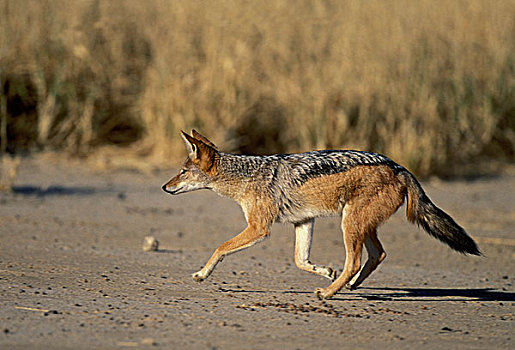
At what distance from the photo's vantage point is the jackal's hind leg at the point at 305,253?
6004mm

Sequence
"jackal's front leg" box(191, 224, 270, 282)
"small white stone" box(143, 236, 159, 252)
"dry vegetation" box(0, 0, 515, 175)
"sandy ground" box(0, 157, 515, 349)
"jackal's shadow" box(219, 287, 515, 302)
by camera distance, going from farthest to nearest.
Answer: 1. "dry vegetation" box(0, 0, 515, 175)
2. "small white stone" box(143, 236, 159, 252)
3. "jackal's shadow" box(219, 287, 515, 302)
4. "jackal's front leg" box(191, 224, 270, 282)
5. "sandy ground" box(0, 157, 515, 349)

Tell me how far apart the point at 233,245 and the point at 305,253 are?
24.3 inches

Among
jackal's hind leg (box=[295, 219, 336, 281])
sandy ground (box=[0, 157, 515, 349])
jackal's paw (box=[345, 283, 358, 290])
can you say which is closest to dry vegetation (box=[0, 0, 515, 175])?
sandy ground (box=[0, 157, 515, 349])

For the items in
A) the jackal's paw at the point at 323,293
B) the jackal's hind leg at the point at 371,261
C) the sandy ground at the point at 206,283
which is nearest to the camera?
the sandy ground at the point at 206,283

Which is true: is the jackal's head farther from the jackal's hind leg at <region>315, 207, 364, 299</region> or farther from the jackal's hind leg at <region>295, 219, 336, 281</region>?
the jackal's hind leg at <region>315, 207, 364, 299</region>

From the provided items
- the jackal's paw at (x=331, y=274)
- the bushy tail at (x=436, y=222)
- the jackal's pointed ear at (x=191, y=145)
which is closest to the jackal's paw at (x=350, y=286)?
the jackal's paw at (x=331, y=274)

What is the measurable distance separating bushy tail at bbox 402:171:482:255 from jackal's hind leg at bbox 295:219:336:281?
741 mm

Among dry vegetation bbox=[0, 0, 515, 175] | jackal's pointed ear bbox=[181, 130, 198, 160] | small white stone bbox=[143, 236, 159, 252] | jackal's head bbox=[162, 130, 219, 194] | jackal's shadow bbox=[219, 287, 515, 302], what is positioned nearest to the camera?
jackal's shadow bbox=[219, 287, 515, 302]

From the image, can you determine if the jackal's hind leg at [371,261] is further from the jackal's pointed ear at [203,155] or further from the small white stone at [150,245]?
the small white stone at [150,245]

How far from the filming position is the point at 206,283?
19.9ft

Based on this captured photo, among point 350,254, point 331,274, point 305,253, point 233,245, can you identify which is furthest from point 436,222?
point 233,245

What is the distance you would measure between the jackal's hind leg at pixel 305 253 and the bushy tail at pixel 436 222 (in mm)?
741

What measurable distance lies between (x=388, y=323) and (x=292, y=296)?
867 millimetres

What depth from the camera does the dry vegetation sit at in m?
12.0
